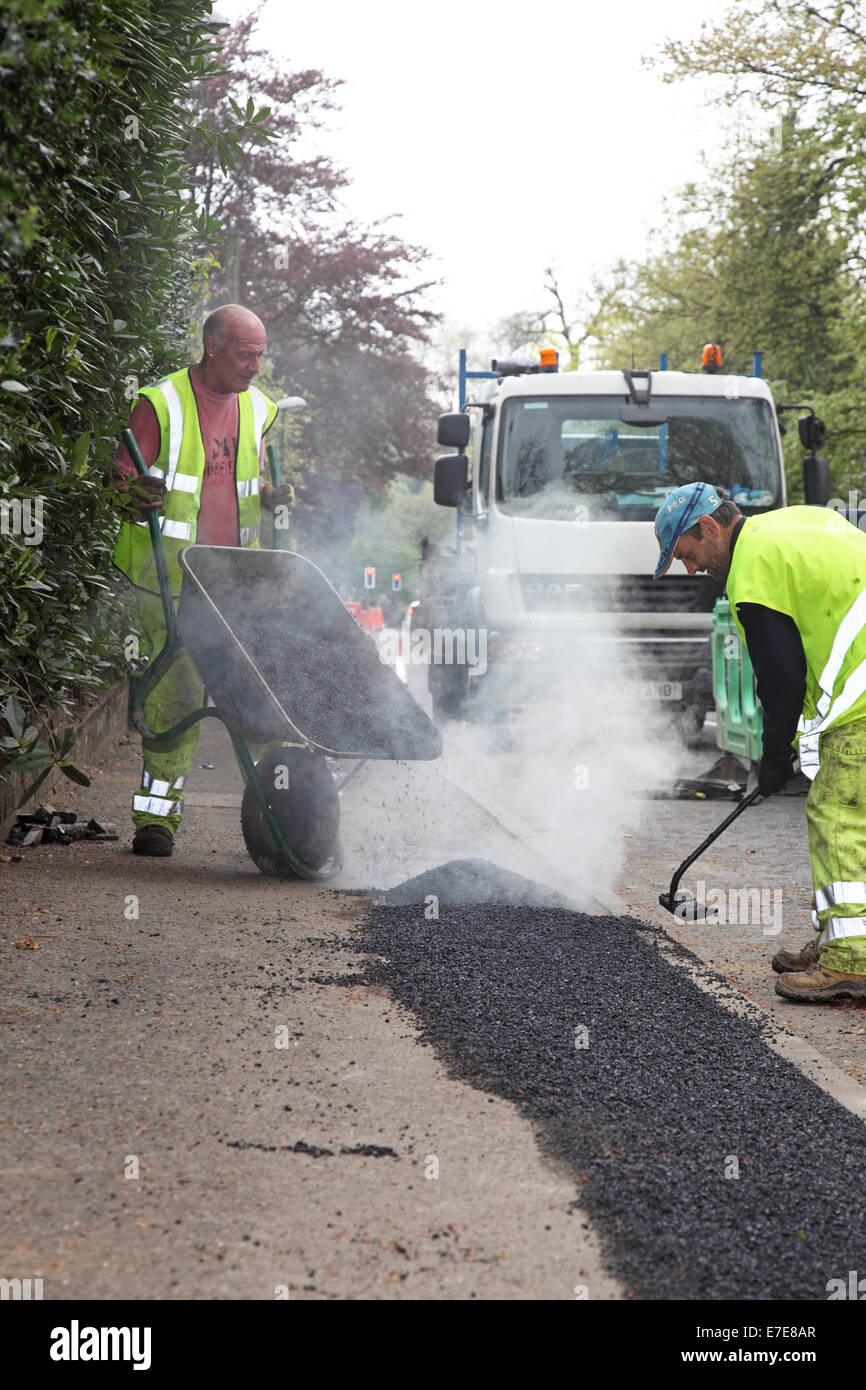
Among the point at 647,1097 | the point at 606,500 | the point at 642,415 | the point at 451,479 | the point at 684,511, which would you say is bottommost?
the point at 647,1097

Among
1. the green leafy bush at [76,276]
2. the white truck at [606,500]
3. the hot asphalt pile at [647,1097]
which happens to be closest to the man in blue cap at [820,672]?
the hot asphalt pile at [647,1097]

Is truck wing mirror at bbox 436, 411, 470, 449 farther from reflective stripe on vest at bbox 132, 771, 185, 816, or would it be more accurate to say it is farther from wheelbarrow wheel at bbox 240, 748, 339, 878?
wheelbarrow wheel at bbox 240, 748, 339, 878

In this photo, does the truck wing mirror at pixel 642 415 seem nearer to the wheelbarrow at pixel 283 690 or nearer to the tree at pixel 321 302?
the wheelbarrow at pixel 283 690

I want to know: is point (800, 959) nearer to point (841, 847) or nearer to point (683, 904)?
point (841, 847)

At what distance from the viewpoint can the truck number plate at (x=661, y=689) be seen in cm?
1040

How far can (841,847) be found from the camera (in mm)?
4555

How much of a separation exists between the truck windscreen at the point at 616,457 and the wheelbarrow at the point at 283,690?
4.35 metres

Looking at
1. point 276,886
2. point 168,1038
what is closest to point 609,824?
point 276,886

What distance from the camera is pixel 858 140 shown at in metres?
19.9

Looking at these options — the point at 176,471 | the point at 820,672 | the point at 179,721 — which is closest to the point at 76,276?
the point at 176,471

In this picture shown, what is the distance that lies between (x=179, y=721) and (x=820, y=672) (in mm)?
2857

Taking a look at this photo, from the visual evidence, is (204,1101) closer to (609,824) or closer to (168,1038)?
(168,1038)

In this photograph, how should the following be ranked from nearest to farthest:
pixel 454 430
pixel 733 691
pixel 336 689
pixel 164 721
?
1. pixel 336 689
2. pixel 164 721
3. pixel 733 691
4. pixel 454 430

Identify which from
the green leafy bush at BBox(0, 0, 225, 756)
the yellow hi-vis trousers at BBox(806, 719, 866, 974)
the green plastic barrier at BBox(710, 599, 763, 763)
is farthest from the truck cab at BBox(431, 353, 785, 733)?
the yellow hi-vis trousers at BBox(806, 719, 866, 974)
